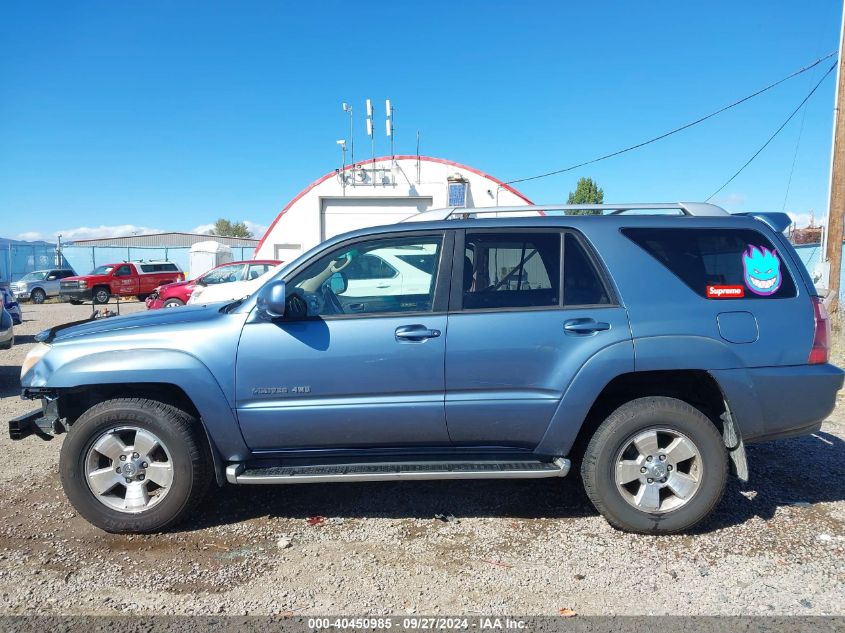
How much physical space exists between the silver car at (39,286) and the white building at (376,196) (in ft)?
38.8

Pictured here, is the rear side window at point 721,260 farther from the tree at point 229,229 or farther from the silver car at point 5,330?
the tree at point 229,229

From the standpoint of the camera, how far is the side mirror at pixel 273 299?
334 centimetres

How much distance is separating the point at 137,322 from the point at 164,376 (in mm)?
521

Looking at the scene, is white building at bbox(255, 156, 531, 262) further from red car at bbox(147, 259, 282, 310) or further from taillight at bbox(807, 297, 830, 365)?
taillight at bbox(807, 297, 830, 365)

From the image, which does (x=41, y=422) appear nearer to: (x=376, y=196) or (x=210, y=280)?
(x=210, y=280)

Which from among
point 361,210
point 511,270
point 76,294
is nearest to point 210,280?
point 361,210

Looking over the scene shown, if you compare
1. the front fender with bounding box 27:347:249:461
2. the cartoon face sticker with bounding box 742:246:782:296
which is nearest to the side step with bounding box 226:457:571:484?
the front fender with bounding box 27:347:249:461

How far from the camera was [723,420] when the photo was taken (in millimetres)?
3684

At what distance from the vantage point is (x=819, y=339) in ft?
11.6

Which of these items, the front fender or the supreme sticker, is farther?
the supreme sticker

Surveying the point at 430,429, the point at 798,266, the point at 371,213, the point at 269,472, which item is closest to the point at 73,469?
the point at 269,472

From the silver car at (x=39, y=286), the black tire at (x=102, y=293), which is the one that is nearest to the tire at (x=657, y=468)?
the black tire at (x=102, y=293)

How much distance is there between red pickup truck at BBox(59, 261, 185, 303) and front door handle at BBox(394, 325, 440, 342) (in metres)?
23.5

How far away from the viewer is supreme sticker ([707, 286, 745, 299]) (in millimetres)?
3561
